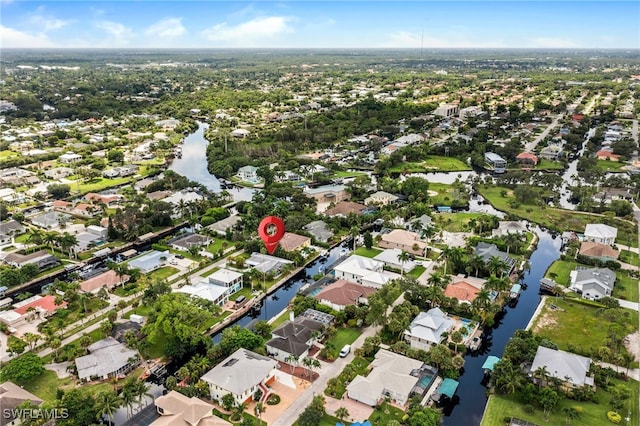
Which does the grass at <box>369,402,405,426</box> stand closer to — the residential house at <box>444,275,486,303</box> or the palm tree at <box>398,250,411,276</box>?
the residential house at <box>444,275,486,303</box>

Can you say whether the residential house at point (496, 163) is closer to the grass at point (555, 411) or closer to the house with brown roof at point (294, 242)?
the house with brown roof at point (294, 242)

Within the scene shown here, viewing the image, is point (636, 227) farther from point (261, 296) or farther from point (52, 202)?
point (52, 202)

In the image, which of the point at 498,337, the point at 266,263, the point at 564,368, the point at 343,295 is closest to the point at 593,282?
the point at 498,337

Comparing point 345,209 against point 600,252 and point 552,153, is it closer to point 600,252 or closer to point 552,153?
point 600,252

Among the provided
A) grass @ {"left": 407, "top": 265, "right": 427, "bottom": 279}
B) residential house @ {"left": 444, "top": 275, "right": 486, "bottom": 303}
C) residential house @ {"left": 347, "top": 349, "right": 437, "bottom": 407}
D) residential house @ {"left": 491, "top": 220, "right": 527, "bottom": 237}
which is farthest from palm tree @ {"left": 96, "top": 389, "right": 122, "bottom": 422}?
residential house @ {"left": 491, "top": 220, "right": 527, "bottom": 237}

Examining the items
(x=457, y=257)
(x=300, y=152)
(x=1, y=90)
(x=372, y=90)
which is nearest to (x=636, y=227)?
(x=457, y=257)

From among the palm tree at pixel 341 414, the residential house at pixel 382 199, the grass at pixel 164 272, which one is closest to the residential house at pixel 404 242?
the residential house at pixel 382 199
